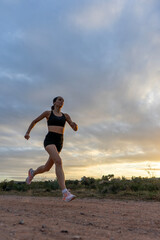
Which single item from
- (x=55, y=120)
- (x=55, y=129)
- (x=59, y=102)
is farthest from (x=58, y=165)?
(x=59, y=102)

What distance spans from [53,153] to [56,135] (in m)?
0.49

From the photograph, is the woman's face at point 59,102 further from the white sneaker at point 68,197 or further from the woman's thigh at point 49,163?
the white sneaker at point 68,197

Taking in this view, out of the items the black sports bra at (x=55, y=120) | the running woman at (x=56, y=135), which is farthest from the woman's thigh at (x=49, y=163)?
the black sports bra at (x=55, y=120)

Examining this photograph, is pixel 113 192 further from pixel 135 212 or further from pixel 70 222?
pixel 70 222

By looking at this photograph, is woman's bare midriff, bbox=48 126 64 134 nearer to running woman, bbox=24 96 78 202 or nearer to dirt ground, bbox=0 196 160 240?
running woman, bbox=24 96 78 202

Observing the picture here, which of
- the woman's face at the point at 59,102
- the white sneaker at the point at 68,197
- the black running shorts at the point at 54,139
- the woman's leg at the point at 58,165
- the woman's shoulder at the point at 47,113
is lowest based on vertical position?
the white sneaker at the point at 68,197

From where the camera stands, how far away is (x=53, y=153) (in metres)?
6.61

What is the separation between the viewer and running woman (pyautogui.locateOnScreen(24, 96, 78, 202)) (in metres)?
6.56

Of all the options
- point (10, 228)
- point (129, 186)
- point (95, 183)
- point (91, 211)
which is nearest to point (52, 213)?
point (91, 211)

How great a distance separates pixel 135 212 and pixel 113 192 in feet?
11.6

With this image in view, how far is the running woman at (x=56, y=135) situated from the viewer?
6.56 m

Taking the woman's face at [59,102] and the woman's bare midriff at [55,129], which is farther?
the woman's face at [59,102]

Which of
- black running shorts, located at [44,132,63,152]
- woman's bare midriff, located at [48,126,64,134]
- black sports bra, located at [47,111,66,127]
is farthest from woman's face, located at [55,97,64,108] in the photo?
black running shorts, located at [44,132,63,152]

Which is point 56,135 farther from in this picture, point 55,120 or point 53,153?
point 53,153
